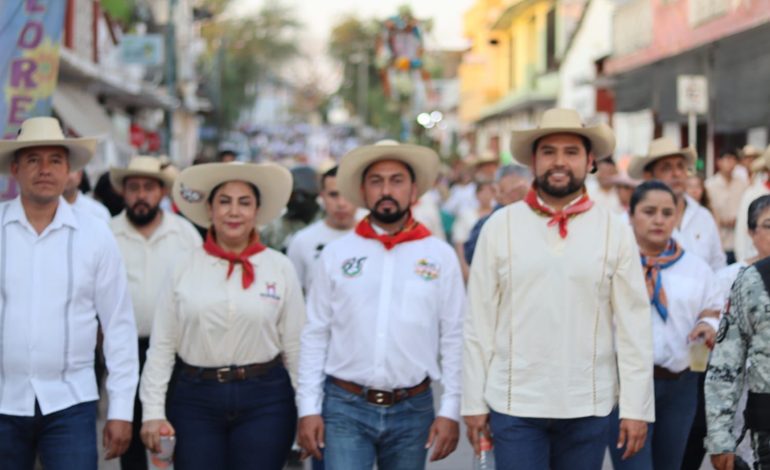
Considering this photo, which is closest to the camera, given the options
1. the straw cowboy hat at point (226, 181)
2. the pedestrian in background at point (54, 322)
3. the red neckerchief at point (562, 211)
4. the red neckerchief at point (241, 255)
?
the red neckerchief at point (562, 211)

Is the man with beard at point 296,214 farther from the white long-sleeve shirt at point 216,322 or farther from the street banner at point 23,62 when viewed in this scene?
the white long-sleeve shirt at point 216,322

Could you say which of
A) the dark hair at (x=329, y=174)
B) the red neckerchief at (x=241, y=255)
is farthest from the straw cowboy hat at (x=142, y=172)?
the red neckerchief at (x=241, y=255)

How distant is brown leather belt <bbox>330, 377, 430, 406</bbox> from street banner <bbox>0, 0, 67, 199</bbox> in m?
3.27

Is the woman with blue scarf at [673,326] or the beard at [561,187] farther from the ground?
the beard at [561,187]

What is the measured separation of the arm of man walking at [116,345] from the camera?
206 inches

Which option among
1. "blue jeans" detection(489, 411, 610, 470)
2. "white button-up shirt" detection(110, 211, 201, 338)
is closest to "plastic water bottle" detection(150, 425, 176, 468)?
"blue jeans" detection(489, 411, 610, 470)

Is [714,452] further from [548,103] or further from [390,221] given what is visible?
[548,103]

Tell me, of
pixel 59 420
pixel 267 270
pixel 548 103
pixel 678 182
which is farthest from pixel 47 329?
pixel 548 103

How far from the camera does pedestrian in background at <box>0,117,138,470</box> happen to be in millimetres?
4992

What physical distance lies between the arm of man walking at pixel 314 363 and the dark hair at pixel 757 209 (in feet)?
6.35

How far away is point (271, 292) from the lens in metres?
5.63

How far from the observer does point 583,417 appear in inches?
189

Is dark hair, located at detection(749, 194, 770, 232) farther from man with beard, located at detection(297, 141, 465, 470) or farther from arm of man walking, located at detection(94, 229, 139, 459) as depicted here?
arm of man walking, located at detection(94, 229, 139, 459)

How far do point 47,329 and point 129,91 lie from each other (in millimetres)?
23703
